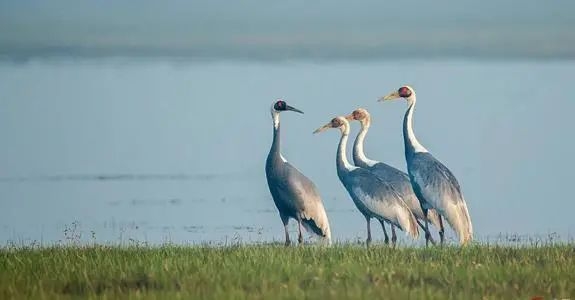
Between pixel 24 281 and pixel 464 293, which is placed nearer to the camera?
pixel 464 293

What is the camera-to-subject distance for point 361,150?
1539cm

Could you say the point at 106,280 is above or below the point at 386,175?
below

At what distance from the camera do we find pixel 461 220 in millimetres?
13242

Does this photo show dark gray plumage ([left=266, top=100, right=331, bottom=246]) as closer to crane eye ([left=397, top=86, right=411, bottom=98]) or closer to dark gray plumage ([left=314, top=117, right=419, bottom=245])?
dark gray plumage ([left=314, top=117, right=419, bottom=245])

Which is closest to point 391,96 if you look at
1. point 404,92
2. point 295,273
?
point 404,92

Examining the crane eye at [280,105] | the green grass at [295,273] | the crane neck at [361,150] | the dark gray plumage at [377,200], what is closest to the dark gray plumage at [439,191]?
the dark gray plumage at [377,200]

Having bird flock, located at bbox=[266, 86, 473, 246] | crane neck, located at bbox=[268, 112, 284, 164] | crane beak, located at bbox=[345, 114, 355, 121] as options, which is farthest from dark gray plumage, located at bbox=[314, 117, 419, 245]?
crane beak, located at bbox=[345, 114, 355, 121]

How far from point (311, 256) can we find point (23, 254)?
2.62 metres

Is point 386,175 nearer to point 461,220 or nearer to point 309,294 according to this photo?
point 461,220

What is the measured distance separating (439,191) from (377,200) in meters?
0.85

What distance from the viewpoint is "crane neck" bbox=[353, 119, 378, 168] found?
15.1 m

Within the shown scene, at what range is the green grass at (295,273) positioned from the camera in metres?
8.93

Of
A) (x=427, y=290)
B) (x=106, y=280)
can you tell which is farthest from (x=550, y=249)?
(x=106, y=280)

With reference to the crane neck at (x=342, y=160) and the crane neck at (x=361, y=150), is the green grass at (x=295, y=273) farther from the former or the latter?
the crane neck at (x=361, y=150)
